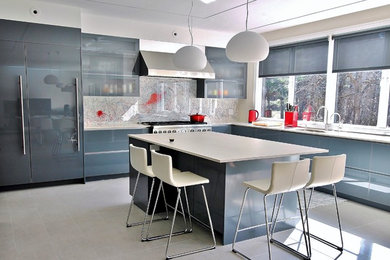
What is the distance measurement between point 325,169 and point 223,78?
3997mm

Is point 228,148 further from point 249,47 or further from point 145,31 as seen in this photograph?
point 145,31

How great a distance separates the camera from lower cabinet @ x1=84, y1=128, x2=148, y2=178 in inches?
197

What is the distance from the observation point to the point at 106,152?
513cm

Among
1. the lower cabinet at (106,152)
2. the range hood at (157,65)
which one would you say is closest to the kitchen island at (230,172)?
the lower cabinet at (106,152)

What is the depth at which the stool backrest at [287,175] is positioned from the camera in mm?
2461

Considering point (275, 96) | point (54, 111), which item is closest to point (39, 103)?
point (54, 111)

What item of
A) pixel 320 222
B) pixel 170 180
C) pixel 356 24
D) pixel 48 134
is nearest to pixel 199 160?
pixel 170 180

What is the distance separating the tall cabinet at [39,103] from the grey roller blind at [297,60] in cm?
356

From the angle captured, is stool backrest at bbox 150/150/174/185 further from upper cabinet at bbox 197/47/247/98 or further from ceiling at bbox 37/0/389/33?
upper cabinet at bbox 197/47/247/98

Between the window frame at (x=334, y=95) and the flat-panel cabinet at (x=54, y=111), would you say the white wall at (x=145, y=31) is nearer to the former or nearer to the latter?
the flat-panel cabinet at (x=54, y=111)

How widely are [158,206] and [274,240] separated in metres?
1.41

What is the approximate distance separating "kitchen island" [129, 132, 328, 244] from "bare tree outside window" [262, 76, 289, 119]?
117 inches

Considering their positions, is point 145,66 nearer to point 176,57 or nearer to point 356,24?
point 176,57

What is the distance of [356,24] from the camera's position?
15.3 feet
